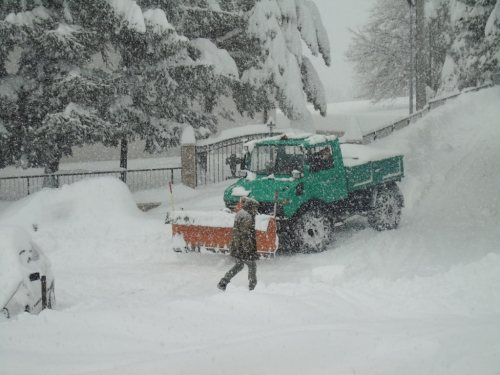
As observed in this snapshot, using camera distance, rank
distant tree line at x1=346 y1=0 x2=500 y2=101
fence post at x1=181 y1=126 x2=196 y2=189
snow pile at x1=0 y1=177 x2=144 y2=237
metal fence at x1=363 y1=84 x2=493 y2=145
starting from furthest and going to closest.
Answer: distant tree line at x1=346 y1=0 x2=500 y2=101 → metal fence at x1=363 y1=84 x2=493 y2=145 → fence post at x1=181 y1=126 x2=196 y2=189 → snow pile at x1=0 y1=177 x2=144 y2=237

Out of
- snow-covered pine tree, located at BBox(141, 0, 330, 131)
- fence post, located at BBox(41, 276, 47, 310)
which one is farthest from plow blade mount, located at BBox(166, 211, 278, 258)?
snow-covered pine tree, located at BBox(141, 0, 330, 131)

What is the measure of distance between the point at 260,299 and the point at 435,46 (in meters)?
30.5

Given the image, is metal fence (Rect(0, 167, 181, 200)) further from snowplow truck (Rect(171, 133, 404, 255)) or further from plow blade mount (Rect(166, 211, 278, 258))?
plow blade mount (Rect(166, 211, 278, 258))

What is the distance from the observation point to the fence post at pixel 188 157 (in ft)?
54.9

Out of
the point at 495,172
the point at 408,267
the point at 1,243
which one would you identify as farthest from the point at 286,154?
the point at 495,172

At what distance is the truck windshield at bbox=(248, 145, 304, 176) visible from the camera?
433 inches

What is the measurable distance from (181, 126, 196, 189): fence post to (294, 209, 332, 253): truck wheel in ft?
22.2

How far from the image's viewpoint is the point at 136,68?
16125mm

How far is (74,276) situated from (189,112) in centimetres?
944

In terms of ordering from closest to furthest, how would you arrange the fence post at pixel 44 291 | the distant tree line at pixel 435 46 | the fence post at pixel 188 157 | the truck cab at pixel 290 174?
the fence post at pixel 44 291 < the truck cab at pixel 290 174 < the fence post at pixel 188 157 < the distant tree line at pixel 435 46

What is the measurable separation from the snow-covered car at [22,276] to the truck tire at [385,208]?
25.1ft

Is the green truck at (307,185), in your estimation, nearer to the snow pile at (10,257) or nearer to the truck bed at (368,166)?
the truck bed at (368,166)

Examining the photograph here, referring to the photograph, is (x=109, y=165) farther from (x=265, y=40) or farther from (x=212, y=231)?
(x=212, y=231)

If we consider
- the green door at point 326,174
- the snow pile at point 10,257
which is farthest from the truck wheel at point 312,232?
the snow pile at point 10,257
